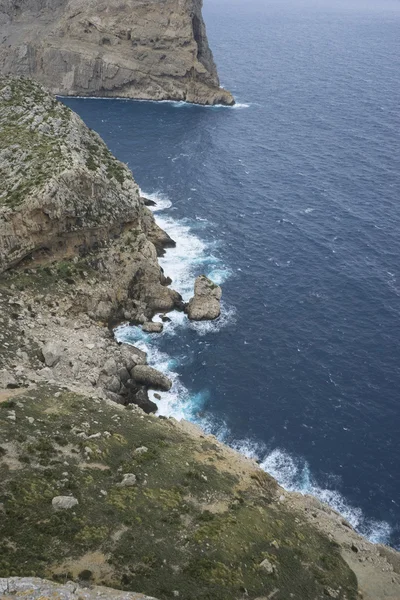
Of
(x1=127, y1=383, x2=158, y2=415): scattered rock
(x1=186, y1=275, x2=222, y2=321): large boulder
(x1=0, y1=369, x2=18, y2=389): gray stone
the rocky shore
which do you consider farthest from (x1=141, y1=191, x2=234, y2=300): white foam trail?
(x1=0, y1=369, x2=18, y2=389): gray stone

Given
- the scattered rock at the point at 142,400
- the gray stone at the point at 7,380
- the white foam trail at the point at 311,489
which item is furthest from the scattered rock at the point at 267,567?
the scattered rock at the point at 142,400

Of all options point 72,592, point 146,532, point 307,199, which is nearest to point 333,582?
point 146,532

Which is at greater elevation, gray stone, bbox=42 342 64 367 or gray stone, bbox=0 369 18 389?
gray stone, bbox=0 369 18 389

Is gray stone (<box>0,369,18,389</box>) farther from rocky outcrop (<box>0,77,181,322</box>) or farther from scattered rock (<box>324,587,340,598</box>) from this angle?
scattered rock (<box>324,587,340,598</box>)

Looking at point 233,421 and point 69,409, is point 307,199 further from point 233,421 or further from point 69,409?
point 69,409

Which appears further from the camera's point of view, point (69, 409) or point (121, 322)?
point (121, 322)
